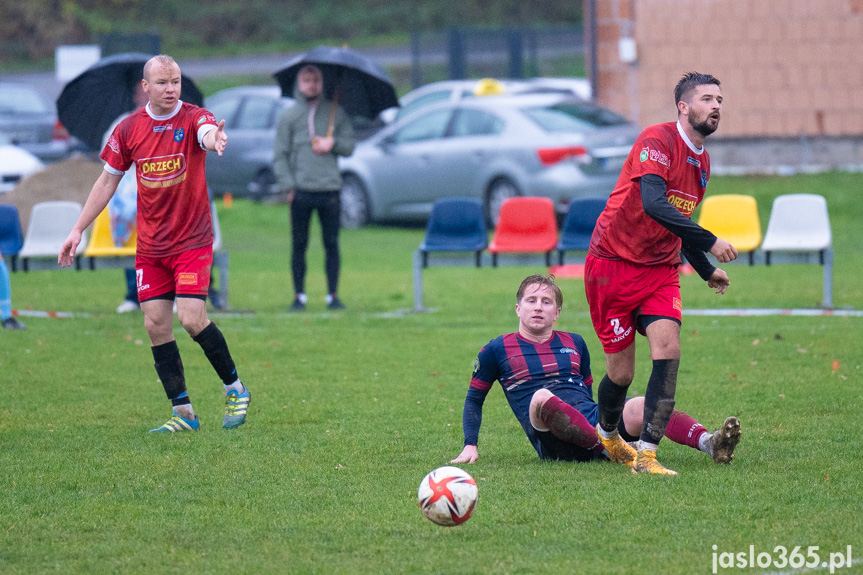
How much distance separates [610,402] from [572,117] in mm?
12721

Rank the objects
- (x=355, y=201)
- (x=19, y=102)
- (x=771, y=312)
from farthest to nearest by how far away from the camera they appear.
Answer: (x=19, y=102), (x=355, y=201), (x=771, y=312)

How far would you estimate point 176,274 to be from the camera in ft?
23.1

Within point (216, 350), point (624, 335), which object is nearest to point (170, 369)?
point (216, 350)

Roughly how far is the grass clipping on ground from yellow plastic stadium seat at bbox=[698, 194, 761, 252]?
9761mm

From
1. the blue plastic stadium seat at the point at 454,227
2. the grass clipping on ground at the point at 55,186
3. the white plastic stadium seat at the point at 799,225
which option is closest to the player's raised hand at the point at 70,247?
the blue plastic stadium seat at the point at 454,227

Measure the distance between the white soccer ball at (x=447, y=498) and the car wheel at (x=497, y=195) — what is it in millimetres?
13439

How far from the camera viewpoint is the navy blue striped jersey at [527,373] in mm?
6191

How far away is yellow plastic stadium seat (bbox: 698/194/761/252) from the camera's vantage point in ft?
41.0

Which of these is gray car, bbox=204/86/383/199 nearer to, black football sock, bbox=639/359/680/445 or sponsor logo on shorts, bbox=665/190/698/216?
sponsor logo on shorts, bbox=665/190/698/216

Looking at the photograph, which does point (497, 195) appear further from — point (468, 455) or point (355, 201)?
point (468, 455)

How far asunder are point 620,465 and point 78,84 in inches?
→ 321

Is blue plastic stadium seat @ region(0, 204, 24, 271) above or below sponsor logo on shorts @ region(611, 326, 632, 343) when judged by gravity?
above

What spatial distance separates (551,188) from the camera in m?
17.5

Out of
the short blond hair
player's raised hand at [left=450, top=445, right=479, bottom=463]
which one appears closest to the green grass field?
player's raised hand at [left=450, top=445, right=479, bottom=463]
